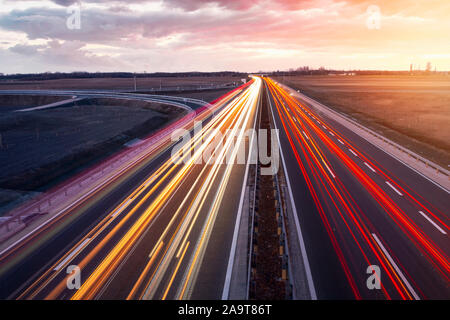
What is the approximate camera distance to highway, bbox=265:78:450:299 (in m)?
11.6

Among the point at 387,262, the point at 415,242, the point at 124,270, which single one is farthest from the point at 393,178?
the point at 124,270

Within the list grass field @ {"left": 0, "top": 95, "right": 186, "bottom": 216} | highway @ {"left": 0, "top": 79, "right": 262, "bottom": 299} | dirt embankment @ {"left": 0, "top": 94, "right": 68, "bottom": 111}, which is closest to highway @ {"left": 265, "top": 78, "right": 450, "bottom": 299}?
highway @ {"left": 0, "top": 79, "right": 262, "bottom": 299}

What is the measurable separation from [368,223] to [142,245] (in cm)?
1113

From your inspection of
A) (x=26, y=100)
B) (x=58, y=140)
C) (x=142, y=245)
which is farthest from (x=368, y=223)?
(x=26, y=100)

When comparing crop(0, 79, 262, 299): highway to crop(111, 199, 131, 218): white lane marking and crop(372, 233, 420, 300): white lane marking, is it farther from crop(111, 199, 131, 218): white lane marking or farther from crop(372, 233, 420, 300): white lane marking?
crop(372, 233, 420, 300): white lane marking

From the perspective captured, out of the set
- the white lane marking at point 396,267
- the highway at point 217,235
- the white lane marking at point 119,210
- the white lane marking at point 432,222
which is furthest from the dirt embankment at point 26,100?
the white lane marking at point 396,267

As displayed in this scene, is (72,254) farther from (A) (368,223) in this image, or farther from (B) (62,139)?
(B) (62,139)

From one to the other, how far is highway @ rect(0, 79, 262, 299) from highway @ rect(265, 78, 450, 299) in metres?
4.08

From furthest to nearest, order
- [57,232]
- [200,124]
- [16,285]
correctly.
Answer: [200,124] < [57,232] < [16,285]

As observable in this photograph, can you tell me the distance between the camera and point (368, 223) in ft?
52.2

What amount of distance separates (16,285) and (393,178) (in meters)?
22.7

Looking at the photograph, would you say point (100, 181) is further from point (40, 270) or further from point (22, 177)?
point (40, 270)

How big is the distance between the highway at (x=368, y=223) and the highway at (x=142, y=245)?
408 cm

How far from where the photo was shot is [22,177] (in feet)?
85.8
